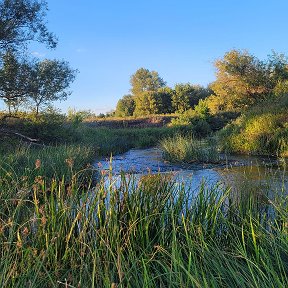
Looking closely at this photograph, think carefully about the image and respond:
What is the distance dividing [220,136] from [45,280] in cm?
1570

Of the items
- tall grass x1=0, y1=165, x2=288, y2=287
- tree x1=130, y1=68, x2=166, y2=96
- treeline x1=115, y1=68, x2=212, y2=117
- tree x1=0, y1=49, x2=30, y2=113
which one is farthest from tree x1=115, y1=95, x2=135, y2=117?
tall grass x1=0, y1=165, x2=288, y2=287

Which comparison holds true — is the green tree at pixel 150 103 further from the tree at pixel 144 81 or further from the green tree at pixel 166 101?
the tree at pixel 144 81

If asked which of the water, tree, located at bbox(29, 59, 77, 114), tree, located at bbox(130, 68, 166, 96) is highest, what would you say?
tree, located at bbox(130, 68, 166, 96)

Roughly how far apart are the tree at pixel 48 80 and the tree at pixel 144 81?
6141 centimetres

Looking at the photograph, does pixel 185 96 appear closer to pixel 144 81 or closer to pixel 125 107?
pixel 125 107

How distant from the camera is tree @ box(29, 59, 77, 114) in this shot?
14016mm

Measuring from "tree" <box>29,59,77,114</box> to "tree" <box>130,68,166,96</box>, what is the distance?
61.4 m

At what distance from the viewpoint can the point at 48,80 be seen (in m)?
14.3

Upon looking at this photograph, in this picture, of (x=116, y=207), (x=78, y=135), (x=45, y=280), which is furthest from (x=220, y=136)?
(x=45, y=280)

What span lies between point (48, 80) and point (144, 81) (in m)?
64.2

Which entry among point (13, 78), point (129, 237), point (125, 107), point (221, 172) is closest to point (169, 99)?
point (125, 107)

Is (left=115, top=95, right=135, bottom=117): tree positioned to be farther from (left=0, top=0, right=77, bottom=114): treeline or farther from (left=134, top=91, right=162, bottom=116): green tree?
(left=0, top=0, right=77, bottom=114): treeline

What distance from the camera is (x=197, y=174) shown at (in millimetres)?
9352

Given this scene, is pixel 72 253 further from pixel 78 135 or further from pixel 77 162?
pixel 78 135
